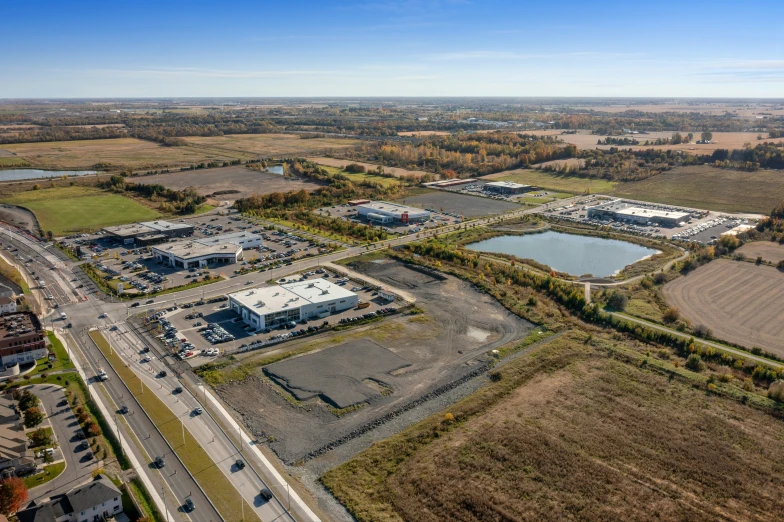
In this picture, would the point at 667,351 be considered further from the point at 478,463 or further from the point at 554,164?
the point at 554,164

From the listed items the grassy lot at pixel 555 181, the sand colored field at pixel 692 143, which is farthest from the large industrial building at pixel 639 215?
the sand colored field at pixel 692 143

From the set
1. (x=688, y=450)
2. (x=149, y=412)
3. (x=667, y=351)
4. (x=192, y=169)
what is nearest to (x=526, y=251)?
(x=667, y=351)

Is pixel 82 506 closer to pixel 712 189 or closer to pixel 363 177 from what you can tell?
pixel 363 177

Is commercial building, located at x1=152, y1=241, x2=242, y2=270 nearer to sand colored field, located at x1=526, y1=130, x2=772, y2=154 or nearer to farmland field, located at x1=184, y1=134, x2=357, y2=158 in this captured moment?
farmland field, located at x1=184, y1=134, x2=357, y2=158

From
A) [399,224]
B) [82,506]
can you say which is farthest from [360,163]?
[82,506]

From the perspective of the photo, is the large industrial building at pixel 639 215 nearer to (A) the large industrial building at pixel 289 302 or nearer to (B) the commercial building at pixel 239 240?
(B) the commercial building at pixel 239 240

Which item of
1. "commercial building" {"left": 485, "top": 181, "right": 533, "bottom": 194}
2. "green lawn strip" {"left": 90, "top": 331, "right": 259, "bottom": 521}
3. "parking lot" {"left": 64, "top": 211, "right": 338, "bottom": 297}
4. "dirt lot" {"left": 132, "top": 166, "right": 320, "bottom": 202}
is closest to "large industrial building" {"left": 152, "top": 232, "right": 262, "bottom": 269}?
"parking lot" {"left": 64, "top": 211, "right": 338, "bottom": 297}
